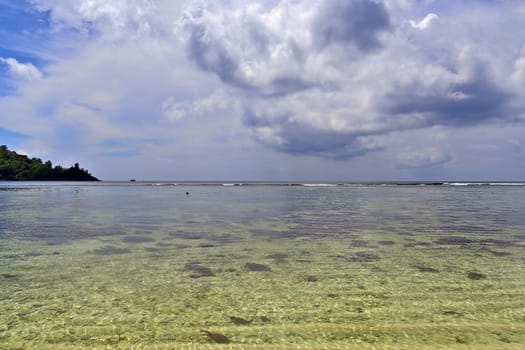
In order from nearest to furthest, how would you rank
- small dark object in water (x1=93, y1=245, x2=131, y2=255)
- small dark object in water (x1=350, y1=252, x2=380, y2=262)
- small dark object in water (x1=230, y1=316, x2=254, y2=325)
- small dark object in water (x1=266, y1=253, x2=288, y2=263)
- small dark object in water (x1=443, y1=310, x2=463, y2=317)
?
1. small dark object in water (x1=230, y1=316, x2=254, y2=325)
2. small dark object in water (x1=443, y1=310, x2=463, y2=317)
3. small dark object in water (x1=350, y1=252, x2=380, y2=262)
4. small dark object in water (x1=266, y1=253, x2=288, y2=263)
5. small dark object in water (x1=93, y1=245, x2=131, y2=255)

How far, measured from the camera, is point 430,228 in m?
23.3

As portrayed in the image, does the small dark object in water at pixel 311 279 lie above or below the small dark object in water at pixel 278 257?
above

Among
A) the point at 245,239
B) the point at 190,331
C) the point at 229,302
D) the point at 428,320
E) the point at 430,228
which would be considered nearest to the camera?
the point at 190,331

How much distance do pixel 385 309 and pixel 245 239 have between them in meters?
11.2

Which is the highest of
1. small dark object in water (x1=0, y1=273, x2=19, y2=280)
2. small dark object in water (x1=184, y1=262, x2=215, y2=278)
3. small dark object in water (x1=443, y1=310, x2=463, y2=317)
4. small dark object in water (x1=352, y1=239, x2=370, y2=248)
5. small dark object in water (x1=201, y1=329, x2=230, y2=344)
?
small dark object in water (x1=352, y1=239, x2=370, y2=248)

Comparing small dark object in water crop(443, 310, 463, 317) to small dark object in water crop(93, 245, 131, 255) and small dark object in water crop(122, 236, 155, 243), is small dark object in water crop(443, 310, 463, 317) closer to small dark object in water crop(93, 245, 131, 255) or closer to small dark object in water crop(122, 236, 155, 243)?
small dark object in water crop(93, 245, 131, 255)

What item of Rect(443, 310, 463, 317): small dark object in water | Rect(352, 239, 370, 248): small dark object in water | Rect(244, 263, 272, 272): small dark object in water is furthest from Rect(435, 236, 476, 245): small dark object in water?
Rect(244, 263, 272, 272): small dark object in water

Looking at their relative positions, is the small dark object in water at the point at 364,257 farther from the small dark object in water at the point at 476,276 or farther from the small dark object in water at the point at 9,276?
the small dark object in water at the point at 9,276

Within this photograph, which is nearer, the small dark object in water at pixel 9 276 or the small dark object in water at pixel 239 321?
the small dark object in water at pixel 239 321

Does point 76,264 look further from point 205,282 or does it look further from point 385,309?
point 385,309

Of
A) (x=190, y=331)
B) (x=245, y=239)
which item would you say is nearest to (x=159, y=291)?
(x=190, y=331)

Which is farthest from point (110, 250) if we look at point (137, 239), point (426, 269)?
point (426, 269)

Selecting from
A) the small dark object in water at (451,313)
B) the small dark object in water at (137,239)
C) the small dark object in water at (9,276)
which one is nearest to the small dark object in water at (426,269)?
the small dark object in water at (451,313)

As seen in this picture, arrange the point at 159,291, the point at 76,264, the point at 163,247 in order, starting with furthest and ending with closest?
the point at 163,247 → the point at 76,264 → the point at 159,291
